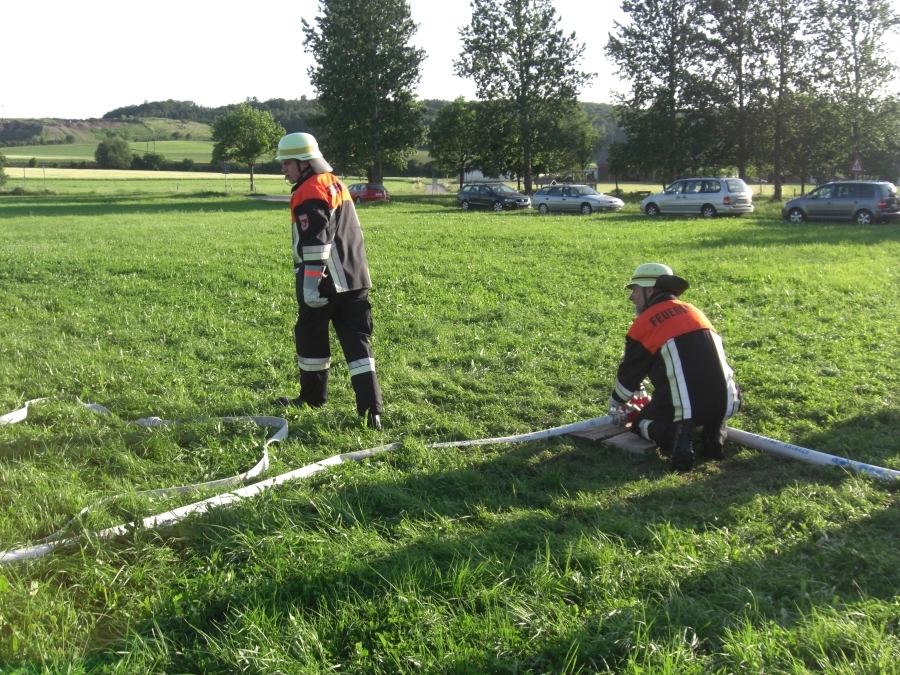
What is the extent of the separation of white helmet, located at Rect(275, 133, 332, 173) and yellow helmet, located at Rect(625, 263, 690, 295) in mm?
2327

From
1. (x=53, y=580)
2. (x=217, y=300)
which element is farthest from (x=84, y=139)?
(x=53, y=580)

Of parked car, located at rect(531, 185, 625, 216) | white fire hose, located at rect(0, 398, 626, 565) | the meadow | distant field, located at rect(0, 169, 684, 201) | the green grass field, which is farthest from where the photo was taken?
the meadow

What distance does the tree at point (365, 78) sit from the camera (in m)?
47.1

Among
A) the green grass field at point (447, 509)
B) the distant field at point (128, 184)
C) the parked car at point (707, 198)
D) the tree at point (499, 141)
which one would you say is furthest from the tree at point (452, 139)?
the green grass field at point (447, 509)

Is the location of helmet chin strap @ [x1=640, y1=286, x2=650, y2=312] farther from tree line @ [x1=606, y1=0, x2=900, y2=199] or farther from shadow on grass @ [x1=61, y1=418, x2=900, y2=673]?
tree line @ [x1=606, y1=0, x2=900, y2=199]

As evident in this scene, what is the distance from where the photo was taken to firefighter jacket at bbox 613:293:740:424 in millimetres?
4613

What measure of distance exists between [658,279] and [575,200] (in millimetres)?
27041

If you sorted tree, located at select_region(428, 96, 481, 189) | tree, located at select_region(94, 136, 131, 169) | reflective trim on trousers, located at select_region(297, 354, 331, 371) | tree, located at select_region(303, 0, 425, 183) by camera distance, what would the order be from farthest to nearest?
1. tree, located at select_region(94, 136, 131, 169)
2. tree, located at select_region(428, 96, 481, 189)
3. tree, located at select_region(303, 0, 425, 183)
4. reflective trim on trousers, located at select_region(297, 354, 331, 371)

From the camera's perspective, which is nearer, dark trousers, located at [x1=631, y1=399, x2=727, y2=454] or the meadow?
dark trousers, located at [x1=631, y1=399, x2=727, y2=454]

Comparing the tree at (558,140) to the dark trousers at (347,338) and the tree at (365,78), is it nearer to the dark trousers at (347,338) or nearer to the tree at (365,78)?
the tree at (365,78)

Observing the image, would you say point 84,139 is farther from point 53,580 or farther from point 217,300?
point 53,580

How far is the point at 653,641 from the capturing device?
2.70 metres

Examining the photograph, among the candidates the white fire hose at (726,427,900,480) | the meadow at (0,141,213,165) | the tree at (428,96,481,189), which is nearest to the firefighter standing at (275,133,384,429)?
the white fire hose at (726,427,900,480)

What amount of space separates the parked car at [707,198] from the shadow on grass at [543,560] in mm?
23588
